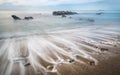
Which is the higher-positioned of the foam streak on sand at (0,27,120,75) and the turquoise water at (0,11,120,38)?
the turquoise water at (0,11,120,38)

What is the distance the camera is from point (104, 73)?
115 inches

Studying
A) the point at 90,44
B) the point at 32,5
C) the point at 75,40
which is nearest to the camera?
the point at 90,44

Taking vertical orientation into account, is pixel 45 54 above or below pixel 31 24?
below

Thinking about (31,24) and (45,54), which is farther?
(31,24)

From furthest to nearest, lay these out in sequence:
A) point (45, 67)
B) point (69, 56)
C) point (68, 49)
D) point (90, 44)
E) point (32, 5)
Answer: point (32, 5) → point (90, 44) → point (68, 49) → point (69, 56) → point (45, 67)

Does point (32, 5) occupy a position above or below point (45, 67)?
above

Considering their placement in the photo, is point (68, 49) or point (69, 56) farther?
point (68, 49)

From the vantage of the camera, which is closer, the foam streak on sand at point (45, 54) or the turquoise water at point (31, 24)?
the foam streak on sand at point (45, 54)

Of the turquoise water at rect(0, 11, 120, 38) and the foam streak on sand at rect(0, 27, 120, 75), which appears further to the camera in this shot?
the turquoise water at rect(0, 11, 120, 38)

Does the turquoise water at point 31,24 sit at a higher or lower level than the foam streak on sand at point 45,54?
higher

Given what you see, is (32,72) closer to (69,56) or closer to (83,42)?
(69,56)

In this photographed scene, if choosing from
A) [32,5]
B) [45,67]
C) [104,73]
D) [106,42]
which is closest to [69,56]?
[45,67]

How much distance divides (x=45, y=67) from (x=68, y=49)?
124cm

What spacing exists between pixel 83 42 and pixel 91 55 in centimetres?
110
